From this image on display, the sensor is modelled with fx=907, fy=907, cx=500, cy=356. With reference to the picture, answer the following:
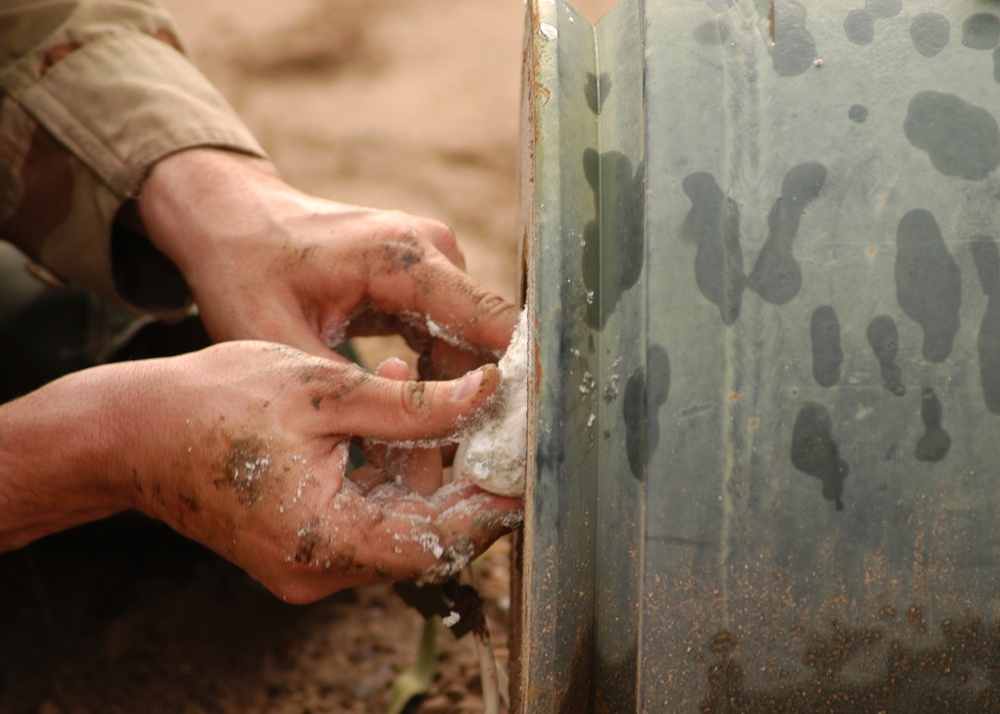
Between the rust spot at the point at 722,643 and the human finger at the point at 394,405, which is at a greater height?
the human finger at the point at 394,405

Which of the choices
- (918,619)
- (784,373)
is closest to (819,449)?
(784,373)

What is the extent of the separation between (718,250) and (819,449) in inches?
7.8

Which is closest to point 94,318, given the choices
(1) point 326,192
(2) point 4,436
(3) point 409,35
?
(2) point 4,436

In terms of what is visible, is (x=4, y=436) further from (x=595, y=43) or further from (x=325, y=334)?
(x=595, y=43)

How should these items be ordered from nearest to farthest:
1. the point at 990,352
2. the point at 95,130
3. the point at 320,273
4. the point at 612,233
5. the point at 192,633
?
the point at 990,352 < the point at 612,233 < the point at 320,273 < the point at 95,130 < the point at 192,633

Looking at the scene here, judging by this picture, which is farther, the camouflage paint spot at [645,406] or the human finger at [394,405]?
the human finger at [394,405]

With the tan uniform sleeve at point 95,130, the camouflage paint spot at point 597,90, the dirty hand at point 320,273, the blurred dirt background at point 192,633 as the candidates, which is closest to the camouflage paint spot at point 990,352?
the camouflage paint spot at point 597,90

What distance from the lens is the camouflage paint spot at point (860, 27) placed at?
0.88m

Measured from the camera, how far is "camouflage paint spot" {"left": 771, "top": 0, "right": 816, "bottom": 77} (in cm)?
87

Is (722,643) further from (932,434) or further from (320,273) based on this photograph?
(320,273)

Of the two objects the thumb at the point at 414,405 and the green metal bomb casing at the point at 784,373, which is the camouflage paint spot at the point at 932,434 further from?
the thumb at the point at 414,405

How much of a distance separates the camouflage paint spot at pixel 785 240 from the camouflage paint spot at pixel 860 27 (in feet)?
0.50

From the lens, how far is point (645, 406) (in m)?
0.82

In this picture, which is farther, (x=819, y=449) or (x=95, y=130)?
(x=95, y=130)
